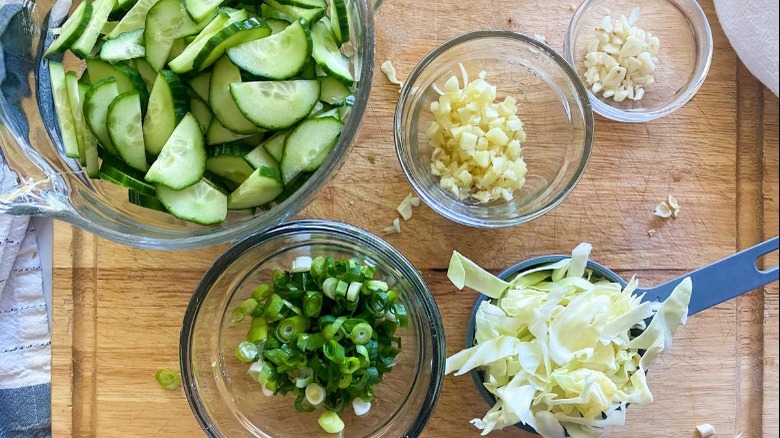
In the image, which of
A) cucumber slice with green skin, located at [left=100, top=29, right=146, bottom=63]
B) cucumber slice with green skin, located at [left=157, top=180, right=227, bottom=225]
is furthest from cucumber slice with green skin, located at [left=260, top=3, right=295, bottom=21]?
cucumber slice with green skin, located at [left=157, top=180, right=227, bottom=225]

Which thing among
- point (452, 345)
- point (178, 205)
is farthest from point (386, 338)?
point (178, 205)

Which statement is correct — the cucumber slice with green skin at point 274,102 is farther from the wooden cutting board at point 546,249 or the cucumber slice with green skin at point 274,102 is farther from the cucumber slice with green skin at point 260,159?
the wooden cutting board at point 546,249

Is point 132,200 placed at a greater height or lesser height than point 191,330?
greater

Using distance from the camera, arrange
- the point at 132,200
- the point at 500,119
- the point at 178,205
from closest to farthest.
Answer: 1. the point at 178,205
2. the point at 132,200
3. the point at 500,119

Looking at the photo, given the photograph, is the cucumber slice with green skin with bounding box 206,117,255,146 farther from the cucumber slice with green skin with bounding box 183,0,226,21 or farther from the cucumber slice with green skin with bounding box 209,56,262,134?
the cucumber slice with green skin with bounding box 183,0,226,21

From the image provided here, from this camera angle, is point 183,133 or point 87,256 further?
point 87,256

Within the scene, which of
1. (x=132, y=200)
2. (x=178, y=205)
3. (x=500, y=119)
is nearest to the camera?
(x=178, y=205)

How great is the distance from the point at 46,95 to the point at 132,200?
281mm

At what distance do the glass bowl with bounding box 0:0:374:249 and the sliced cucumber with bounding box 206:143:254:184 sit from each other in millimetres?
81

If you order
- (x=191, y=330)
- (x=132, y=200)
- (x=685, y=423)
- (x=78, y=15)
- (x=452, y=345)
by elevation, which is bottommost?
(x=685, y=423)

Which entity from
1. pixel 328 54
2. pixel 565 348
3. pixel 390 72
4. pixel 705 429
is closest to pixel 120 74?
pixel 328 54

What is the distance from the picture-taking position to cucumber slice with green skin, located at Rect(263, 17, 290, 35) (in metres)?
1.29

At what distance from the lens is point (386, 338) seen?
4.70 feet

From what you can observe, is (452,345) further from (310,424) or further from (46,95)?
(46,95)
